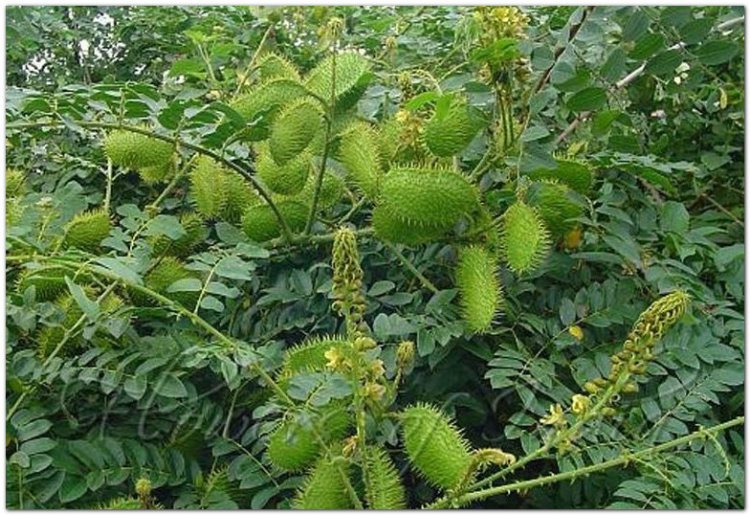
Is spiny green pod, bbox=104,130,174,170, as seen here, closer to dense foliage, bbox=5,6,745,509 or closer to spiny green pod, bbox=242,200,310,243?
dense foliage, bbox=5,6,745,509

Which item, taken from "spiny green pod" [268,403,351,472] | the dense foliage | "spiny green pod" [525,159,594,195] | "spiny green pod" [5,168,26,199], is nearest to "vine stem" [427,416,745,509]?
the dense foliage

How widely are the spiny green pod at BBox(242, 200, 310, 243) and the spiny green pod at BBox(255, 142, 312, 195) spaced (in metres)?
0.03

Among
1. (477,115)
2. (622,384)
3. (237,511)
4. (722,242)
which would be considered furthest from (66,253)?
(722,242)

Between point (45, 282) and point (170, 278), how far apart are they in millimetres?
148

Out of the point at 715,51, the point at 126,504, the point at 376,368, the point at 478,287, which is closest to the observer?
the point at 376,368

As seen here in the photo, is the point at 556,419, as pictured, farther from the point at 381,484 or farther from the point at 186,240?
the point at 186,240

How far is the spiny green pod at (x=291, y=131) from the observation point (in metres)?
1.15

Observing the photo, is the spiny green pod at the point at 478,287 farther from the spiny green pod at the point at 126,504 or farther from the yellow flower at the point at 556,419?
the spiny green pod at the point at 126,504

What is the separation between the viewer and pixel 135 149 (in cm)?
118

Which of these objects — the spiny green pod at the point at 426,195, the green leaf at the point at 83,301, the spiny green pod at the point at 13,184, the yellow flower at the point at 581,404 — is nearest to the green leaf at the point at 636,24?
the spiny green pod at the point at 426,195

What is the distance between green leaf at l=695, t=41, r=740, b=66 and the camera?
1218mm

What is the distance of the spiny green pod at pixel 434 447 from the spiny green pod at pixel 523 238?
0.22 metres

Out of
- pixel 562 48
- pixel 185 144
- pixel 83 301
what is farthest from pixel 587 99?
pixel 83 301

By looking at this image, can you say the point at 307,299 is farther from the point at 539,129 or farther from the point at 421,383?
the point at 539,129
